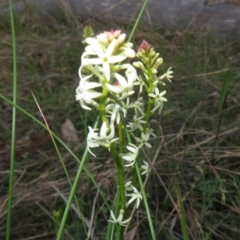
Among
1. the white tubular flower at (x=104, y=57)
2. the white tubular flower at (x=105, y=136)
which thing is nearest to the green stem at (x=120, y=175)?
the white tubular flower at (x=105, y=136)

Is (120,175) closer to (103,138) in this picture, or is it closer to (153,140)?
(103,138)

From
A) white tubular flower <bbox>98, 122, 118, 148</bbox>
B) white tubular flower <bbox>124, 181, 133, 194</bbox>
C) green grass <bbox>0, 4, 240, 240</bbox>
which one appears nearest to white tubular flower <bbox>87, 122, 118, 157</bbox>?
white tubular flower <bbox>98, 122, 118, 148</bbox>

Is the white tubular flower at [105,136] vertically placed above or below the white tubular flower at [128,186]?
above

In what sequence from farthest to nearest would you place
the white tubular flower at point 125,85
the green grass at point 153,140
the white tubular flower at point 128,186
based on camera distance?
the green grass at point 153,140 → the white tubular flower at point 128,186 → the white tubular flower at point 125,85

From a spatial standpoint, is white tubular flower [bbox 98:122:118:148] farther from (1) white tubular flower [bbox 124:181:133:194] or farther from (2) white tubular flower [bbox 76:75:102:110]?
(1) white tubular flower [bbox 124:181:133:194]

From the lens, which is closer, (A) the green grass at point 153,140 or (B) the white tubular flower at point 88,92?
(B) the white tubular flower at point 88,92

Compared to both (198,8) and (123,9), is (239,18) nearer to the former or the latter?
(198,8)

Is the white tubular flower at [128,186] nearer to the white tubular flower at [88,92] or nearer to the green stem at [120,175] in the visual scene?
the green stem at [120,175]

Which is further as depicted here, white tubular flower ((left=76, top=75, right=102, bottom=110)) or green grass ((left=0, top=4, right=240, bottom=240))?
green grass ((left=0, top=4, right=240, bottom=240))
